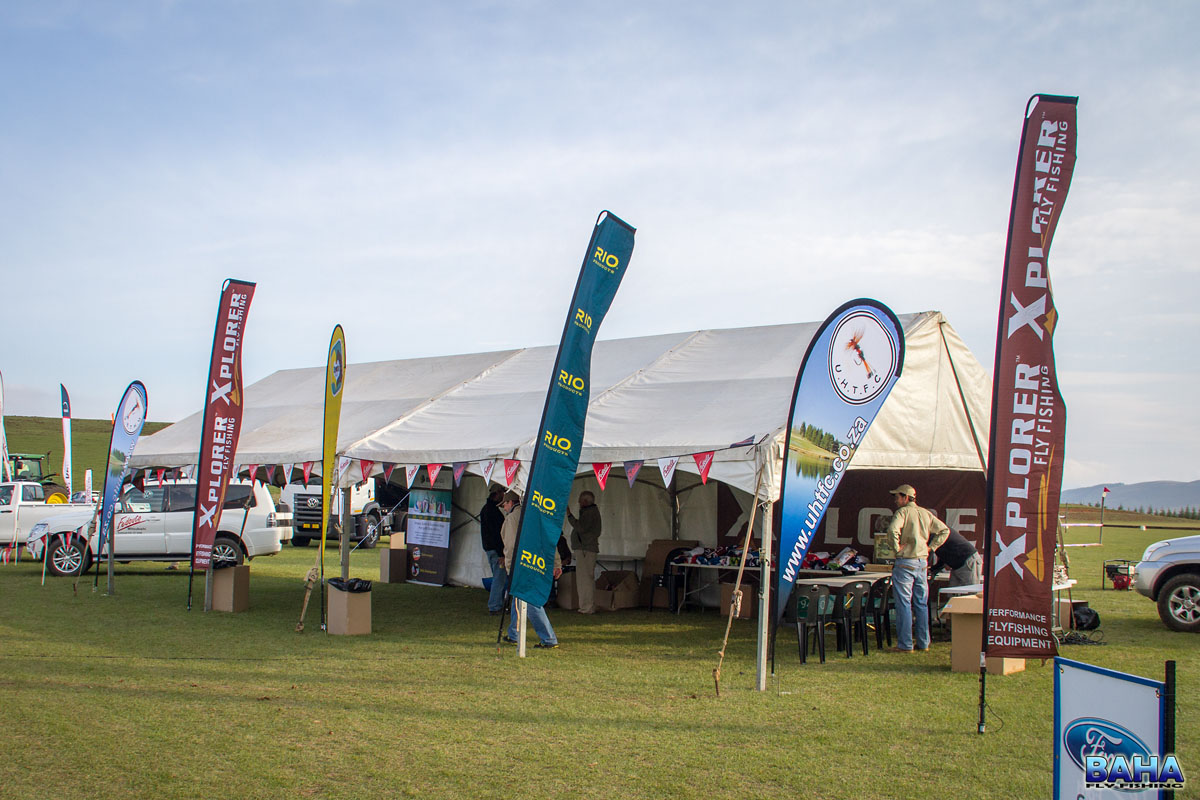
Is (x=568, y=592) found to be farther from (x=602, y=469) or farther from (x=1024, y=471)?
(x=1024, y=471)

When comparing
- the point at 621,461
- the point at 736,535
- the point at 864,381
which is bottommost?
the point at 736,535

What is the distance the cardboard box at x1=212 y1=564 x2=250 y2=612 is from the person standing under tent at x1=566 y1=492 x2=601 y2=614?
4319mm

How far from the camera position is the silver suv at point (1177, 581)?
1151 cm

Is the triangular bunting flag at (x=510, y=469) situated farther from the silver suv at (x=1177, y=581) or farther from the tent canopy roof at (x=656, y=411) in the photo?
the silver suv at (x=1177, y=581)

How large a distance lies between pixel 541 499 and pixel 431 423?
12.6 feet

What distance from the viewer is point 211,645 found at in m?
10.0

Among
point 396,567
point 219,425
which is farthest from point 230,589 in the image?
point 396,567

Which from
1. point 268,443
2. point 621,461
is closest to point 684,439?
point 621,461

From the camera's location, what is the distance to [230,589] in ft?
42.2

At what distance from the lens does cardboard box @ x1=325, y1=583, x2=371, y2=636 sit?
36.3 feet

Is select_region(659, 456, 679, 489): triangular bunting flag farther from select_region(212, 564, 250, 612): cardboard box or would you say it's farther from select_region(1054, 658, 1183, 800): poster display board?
select_region(212, 564, 250, 612): cardboard box

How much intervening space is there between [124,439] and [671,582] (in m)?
7.99

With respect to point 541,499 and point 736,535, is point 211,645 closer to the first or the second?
point 541,499

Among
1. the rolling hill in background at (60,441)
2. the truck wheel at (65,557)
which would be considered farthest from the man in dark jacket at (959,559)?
the rolling hill in background at (60,441)
